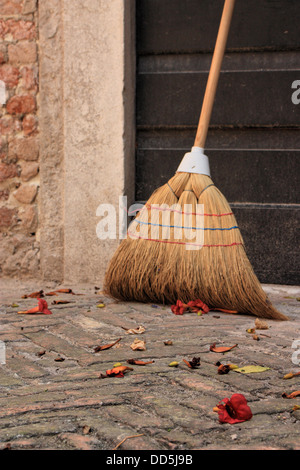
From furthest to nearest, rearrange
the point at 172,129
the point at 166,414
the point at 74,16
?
the point at 172,129 < the point at 74,16 < the point at 166,414

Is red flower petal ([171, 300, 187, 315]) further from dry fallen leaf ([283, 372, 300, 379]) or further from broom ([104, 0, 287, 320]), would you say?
dry fallen leaf ([283, 372, 300, 379])

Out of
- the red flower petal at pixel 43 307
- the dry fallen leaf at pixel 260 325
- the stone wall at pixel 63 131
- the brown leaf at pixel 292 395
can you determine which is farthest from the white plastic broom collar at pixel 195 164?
the brown leaf at pixel 292 395

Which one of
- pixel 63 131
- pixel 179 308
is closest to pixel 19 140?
pixel 63 131

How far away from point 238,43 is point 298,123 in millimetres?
559

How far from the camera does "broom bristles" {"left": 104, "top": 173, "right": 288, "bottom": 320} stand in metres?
2.58

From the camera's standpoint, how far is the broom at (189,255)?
2580 millimetres

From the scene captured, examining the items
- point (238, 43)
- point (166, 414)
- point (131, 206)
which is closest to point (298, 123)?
point (238, 43)

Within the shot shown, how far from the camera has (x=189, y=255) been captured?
8.62 ft

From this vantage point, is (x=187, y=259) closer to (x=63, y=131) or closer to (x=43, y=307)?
(x=43, y=307)

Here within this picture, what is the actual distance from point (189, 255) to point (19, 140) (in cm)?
138

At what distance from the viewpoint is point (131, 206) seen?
3352 mm

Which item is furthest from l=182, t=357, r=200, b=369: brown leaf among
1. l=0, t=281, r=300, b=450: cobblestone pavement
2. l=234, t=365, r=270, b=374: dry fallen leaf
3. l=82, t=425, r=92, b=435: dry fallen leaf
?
l=82, t=425, r=92, b=435: dry fallen leaf

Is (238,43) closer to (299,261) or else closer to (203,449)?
(299,261)
